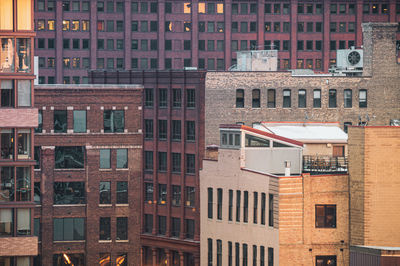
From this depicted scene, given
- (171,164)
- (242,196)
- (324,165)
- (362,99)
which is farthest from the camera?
(171,164)

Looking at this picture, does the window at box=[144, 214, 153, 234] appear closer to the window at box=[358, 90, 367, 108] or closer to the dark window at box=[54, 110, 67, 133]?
the dark window at box=[54, 110, 67, 133]

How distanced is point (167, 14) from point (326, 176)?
383 feet

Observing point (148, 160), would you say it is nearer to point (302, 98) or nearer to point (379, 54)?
point (302, 98)

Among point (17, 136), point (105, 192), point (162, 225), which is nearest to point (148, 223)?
point (162, 225)

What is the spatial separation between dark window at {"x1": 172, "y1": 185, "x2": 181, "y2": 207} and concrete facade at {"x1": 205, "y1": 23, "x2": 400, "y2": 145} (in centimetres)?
653

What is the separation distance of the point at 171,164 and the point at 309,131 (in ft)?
68.1

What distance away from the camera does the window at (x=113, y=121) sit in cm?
11681

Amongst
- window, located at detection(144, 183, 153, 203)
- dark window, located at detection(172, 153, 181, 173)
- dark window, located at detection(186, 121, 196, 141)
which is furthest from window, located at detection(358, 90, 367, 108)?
window, located at detection(144, 183, 153, 203)

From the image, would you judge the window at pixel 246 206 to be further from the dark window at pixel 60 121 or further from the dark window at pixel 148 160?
the dark window at pixel 148 160

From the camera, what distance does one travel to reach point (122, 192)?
11756 cm

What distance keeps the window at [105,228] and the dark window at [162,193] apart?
348 inches

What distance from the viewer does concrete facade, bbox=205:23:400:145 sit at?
120500mm

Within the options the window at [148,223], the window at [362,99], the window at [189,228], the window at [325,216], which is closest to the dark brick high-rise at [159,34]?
the window at [148,223]

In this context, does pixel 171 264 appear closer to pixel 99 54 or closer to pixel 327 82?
pixel 327 82
